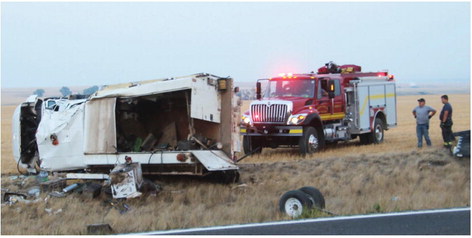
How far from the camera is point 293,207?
9094 mm

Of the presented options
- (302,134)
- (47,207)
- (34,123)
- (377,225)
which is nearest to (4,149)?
(34,123)

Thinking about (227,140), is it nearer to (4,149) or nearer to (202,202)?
(202,202)

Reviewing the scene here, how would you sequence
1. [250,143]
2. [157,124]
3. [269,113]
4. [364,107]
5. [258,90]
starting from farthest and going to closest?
[364,107]
[258,90]
[250,143]
[269,113]
[157,124]

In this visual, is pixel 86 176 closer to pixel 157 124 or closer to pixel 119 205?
pixel 119 205

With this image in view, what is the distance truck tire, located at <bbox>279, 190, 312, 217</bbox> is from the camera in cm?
888

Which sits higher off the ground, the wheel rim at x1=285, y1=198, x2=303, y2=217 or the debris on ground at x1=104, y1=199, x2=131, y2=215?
the wheel rim at x1=285, y1=198, x2=303, y2=217

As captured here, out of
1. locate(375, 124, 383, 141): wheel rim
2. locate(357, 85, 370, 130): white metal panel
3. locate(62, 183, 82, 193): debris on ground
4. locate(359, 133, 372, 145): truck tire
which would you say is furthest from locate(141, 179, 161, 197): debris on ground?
locate(375, 124, 383, 141): wheel rim

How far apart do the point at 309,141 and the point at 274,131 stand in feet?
3.38

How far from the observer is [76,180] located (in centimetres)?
1273

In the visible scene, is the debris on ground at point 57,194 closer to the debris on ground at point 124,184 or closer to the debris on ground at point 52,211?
the debris on ground at point 52,211

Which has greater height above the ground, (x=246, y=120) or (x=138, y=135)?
(x=246, y=120)

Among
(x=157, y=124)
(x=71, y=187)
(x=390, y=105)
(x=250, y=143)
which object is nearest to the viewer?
(x=71, y=187)

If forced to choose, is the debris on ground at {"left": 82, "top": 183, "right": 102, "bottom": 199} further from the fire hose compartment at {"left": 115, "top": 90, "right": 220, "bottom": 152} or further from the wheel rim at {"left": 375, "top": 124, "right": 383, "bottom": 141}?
the wheel rim at {"left": 375, "top": 124, "right": 383, "bottom": 141}

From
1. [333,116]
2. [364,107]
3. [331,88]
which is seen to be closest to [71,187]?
[331,88]
